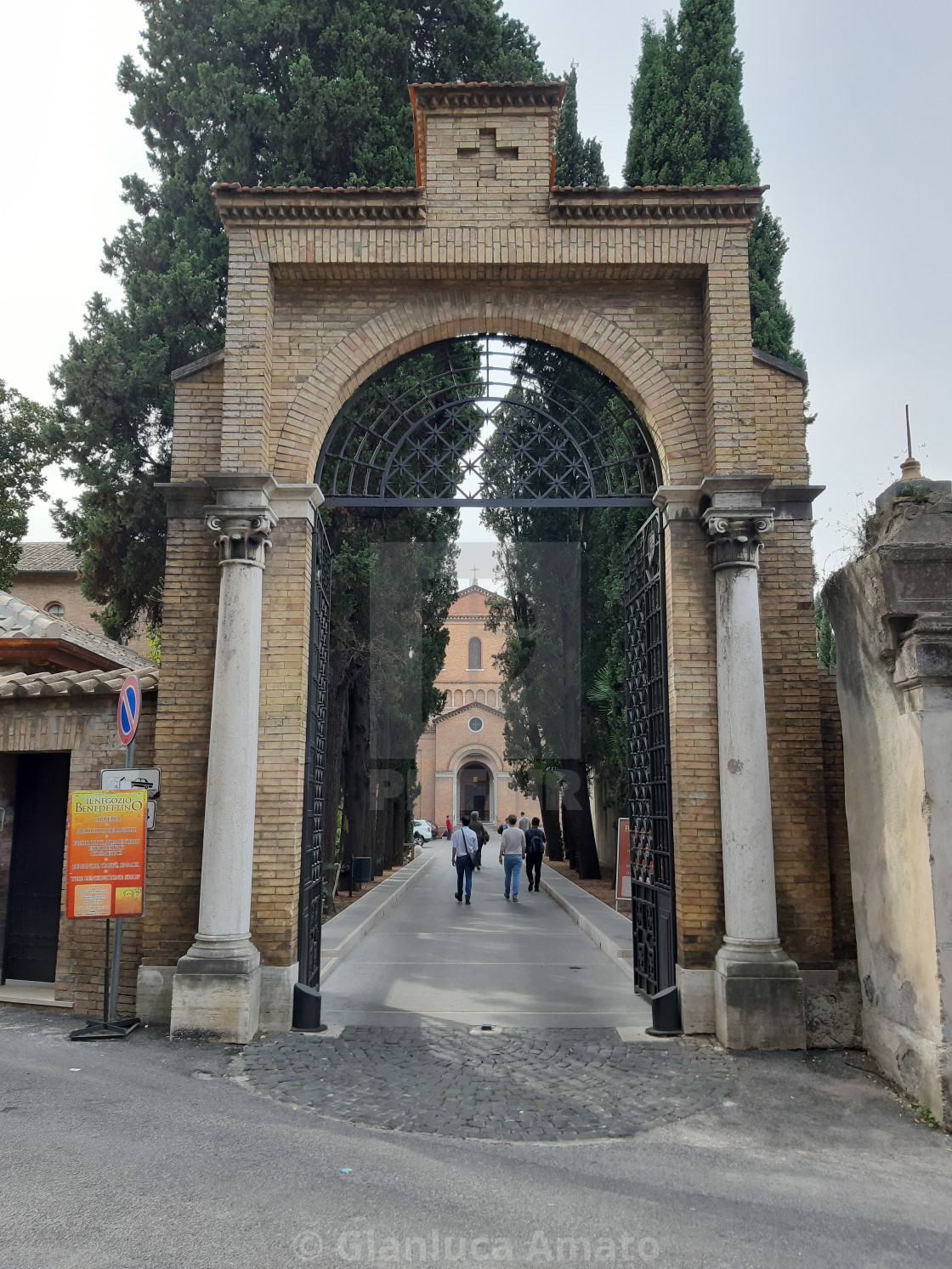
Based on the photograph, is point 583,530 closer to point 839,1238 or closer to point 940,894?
point 940,894

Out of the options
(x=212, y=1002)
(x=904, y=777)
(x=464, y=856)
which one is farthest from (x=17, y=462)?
(x=904, y=777)

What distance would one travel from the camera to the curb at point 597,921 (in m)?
10.5

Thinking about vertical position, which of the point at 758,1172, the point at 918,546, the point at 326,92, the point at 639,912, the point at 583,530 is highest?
the point at 326,92

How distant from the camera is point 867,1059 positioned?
643 cm

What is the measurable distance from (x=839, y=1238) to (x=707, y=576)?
4748 mm

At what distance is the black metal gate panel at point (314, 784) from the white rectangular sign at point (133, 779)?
1192 mm

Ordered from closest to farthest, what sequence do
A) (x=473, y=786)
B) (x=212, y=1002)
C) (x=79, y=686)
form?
(x=212, y=1002)
(x=79, y=686)
(x=473, y=786)

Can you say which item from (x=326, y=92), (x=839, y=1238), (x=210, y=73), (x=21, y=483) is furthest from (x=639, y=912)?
(x=21, y=483)

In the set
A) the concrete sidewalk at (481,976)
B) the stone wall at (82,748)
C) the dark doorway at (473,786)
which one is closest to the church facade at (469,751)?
the dark doorway at (473,786)

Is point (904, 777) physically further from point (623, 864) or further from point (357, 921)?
point (357, 921)

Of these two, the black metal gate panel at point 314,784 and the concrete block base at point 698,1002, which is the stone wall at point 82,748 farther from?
the concrete block base at point 698,1002

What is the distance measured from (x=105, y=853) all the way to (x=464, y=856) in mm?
10541

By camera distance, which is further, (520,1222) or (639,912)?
(639,912)

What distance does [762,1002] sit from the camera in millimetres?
6641
